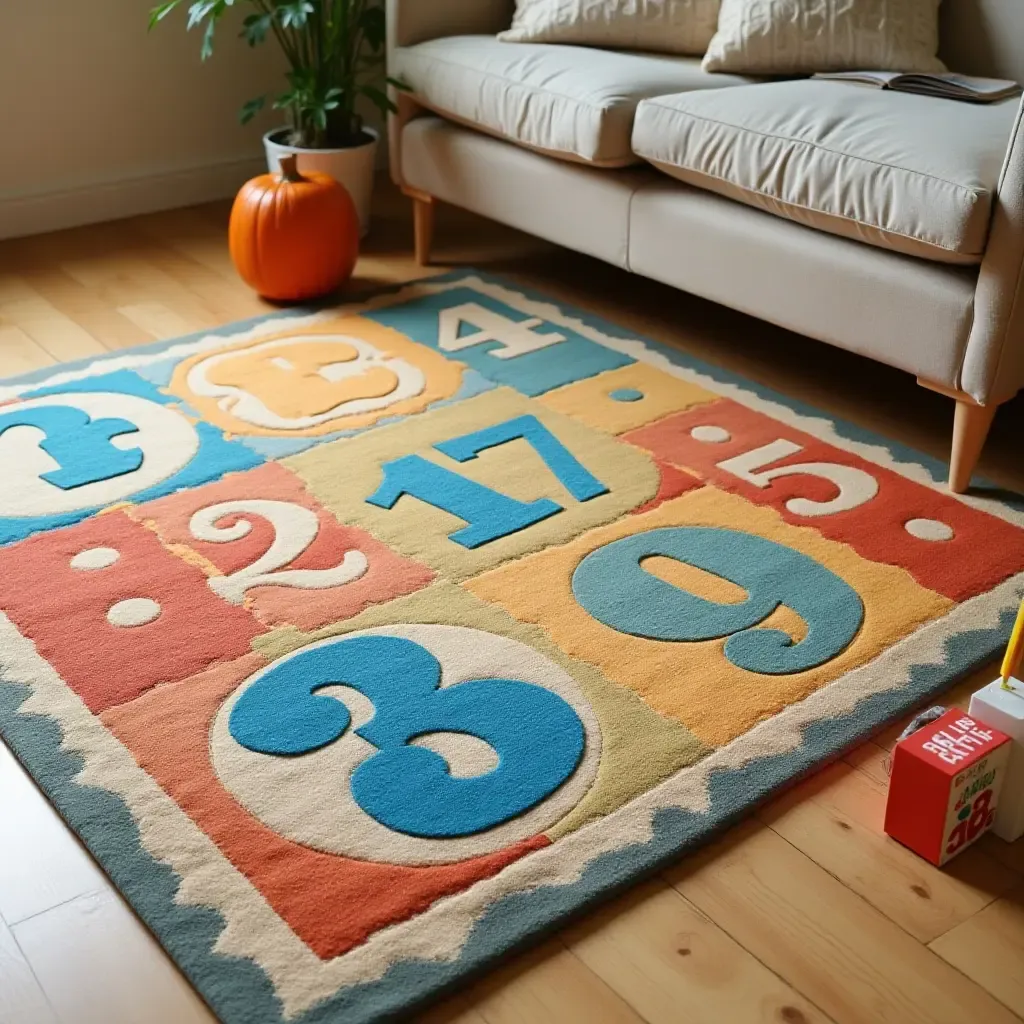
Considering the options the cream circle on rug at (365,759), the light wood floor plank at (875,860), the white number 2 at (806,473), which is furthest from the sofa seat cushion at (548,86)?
the light wood floor plank at (875,860)

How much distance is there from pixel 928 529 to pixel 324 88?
5.89 feet

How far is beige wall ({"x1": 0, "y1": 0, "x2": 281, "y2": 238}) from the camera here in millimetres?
3146

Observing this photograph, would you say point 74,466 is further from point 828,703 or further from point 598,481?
point 828,703

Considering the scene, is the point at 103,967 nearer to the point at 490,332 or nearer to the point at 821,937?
the point at 821,937

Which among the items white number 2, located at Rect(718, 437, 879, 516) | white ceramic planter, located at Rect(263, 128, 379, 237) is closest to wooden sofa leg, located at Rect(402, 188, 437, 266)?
white ceramic planter, located at Rect(263, 128, 379, 237)

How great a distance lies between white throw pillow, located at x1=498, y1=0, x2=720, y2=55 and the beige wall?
3.43 ft

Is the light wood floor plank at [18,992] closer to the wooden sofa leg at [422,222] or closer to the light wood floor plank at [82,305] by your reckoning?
the light wood floor plank at [82,305]

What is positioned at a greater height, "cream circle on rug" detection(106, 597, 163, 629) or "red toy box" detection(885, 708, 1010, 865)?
"red toy box" detection(885, 708, 1010, 865)

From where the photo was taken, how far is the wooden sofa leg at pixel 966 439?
2016 mm

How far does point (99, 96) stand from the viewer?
326cm

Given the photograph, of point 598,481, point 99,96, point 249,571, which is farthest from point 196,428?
point 99,96

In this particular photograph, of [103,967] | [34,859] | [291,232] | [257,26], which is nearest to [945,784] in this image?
[103,967]

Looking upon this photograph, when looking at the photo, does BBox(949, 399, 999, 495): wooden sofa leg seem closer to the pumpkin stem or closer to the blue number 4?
the blue number 4

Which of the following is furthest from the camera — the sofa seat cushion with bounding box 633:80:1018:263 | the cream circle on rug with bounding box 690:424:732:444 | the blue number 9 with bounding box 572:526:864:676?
the cream circle on rug with bounding box 690:424:732:444
